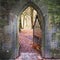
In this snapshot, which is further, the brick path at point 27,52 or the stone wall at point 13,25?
the brick path at point 27,52

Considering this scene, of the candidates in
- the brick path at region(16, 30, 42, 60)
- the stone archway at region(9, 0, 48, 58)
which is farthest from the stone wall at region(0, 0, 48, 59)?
the brick path at region(16, 30, 42, 60)

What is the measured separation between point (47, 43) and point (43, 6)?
1.32 m

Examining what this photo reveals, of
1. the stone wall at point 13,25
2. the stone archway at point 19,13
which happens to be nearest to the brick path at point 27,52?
the stone archway at point 19,13

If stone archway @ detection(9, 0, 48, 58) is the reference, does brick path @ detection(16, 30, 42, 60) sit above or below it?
below

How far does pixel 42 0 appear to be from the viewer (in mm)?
7746

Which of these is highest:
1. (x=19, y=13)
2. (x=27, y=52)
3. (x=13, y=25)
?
(x=19, y=13)

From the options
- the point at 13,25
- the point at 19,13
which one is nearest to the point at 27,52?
the point at 13,25

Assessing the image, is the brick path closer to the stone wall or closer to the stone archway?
the stone archway

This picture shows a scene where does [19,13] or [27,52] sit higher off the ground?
[19,13]

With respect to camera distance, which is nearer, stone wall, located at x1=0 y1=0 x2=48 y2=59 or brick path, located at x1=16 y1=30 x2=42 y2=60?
stone wall, located at x1=0 y1=0 x2=48 y2=59

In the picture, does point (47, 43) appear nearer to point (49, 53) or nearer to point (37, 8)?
point (49, 53)

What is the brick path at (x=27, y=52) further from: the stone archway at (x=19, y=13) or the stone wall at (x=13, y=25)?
the stone wall at (x=13, y=25)

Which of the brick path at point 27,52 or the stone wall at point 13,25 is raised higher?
the stone wall at point 13,25

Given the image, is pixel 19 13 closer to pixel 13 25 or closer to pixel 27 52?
pixel 13 25
